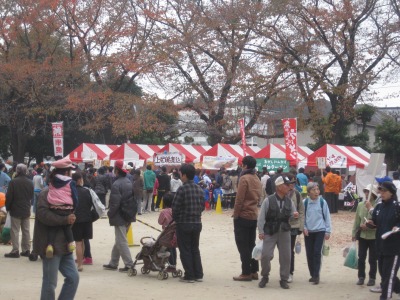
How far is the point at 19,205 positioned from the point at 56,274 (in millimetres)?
5538

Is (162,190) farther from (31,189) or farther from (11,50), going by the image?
(11,50)

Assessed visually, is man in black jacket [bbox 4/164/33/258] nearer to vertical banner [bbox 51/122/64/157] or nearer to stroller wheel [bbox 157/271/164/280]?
stroller wheel [bbox 157/271/164/280]

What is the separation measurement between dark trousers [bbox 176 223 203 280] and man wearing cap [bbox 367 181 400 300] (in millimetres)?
2765

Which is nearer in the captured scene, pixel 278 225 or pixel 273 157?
pixel 278 225

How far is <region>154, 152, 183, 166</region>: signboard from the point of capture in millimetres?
29000

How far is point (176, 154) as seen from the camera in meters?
29.1

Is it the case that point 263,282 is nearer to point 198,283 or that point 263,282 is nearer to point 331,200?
point 198,283

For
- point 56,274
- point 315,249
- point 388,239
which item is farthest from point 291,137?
point 56,274

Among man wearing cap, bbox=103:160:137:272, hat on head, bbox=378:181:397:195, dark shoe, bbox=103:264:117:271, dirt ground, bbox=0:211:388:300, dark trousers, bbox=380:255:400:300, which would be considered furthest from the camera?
dark shoe, bbox=103:264:117:271

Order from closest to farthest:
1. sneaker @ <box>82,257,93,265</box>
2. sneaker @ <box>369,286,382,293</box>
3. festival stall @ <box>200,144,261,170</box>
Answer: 1. sneaker @ <box>369,286,382,293</box>
2. sneaker @ <box>82,257,93,265</box>
3. festival stall @ <box>200,144,261,170</box>

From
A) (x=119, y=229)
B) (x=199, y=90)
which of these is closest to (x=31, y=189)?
(x=119, y=229)

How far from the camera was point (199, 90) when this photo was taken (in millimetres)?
35938

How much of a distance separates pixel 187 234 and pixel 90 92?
28615 millimetres

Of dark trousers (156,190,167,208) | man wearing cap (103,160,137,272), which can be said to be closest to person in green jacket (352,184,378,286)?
man wearing cap (103,160,137,272)
